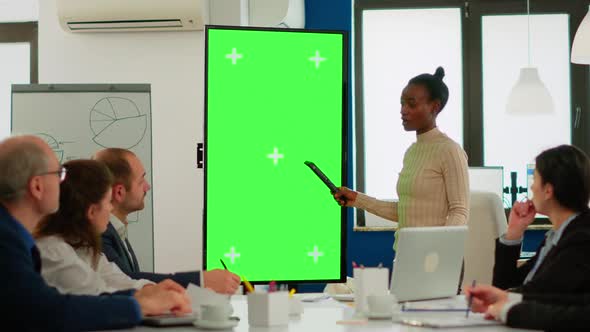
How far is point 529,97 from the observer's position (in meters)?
5.52

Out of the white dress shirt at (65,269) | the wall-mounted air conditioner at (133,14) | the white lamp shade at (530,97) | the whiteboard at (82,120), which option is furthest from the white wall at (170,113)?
the white dress shirt at (65,269)

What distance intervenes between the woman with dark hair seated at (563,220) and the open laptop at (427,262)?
248 millimetres

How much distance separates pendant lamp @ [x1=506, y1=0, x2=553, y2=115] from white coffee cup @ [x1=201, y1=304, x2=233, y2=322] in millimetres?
3690

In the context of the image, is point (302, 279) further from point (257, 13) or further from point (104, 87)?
point (257, 13)

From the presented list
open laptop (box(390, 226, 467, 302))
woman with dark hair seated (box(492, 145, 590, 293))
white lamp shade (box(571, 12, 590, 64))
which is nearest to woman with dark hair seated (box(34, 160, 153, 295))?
open laptop (box(390, 226, 467, 302))

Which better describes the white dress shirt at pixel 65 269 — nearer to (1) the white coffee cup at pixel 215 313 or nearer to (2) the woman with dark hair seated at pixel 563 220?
(1) the white coffee cup at pixel 215 313

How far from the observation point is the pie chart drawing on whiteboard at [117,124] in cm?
480

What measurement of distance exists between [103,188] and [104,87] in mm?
2363

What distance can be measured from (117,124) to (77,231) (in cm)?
234

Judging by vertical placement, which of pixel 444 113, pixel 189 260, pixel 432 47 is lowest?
pixel 189 260

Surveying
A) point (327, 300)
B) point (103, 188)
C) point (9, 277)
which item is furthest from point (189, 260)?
point (9, 277)

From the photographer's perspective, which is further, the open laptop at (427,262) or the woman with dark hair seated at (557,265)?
the open laptop at (427,262)

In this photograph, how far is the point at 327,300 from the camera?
3.00 metres

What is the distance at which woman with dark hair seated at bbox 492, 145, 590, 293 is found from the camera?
2.31 m
